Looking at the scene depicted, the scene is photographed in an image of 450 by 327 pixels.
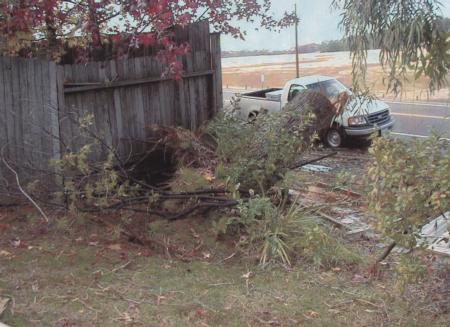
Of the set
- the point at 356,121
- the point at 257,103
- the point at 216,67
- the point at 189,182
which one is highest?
the point at 216,67

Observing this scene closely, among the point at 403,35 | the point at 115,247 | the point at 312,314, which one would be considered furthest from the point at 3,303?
the point at 403,35

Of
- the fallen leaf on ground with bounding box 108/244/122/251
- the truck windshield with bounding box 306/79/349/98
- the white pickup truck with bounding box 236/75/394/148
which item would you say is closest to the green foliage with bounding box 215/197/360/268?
the fallen leaf on ground with bounding box 108/244/122/251

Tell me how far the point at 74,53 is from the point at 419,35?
16.3 feet

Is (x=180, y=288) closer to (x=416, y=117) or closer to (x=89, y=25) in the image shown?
(x=89, y=25)

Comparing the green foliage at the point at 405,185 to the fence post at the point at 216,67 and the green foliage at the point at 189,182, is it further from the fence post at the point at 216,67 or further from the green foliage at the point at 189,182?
the fence post at the point at 216,67

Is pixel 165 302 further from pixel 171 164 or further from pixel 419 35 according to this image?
pixel 171 164

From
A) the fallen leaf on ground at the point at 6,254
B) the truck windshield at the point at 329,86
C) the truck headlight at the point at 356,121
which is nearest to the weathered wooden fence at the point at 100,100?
the fallen leaf on ground at the point at 6,254

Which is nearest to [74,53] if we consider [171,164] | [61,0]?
[61,0]

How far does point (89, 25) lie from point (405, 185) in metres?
4.49

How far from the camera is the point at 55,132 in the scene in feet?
22.5

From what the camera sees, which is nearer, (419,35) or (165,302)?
(419,35)

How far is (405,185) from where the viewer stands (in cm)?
405

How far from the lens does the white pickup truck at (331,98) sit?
14.3 m

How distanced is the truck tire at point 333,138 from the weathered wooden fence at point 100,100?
20.5 ft
